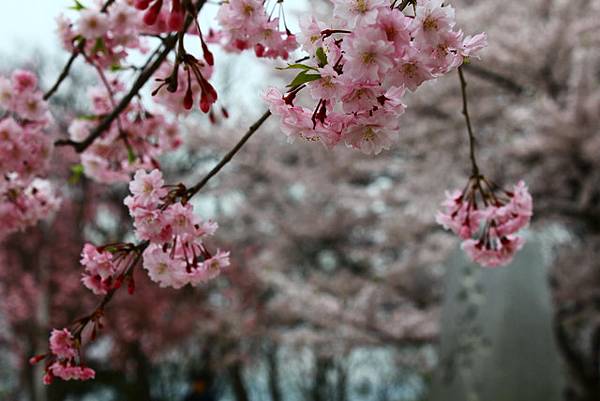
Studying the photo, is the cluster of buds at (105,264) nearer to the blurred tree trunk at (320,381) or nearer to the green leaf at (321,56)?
the green leaf at (321,56)

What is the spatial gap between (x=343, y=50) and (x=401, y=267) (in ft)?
16.6

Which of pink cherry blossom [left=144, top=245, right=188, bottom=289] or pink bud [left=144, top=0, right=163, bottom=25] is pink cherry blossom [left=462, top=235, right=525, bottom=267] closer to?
pink cherry blossom [left=144, top=245, right=188, bottom=289]

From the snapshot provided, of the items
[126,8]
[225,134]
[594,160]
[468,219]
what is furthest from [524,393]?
[225,134]

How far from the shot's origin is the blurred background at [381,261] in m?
3.90

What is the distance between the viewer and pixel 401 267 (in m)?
5.64

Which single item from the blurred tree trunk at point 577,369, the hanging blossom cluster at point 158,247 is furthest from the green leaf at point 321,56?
the blurred tree trunk at point 577,369

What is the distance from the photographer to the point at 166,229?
3.18ft

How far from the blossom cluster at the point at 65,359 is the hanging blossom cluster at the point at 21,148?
0.57 meters

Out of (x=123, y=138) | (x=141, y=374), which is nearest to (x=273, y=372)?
(x=141, y=374)

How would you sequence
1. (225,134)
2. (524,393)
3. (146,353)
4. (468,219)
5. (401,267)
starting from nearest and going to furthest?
(468,219)
(524,393)
(401,267)
(225,134)
(146,353)

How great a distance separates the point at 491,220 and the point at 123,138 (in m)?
0.96

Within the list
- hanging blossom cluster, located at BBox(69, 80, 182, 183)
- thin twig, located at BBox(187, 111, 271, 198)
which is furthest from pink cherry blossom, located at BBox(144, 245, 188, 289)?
hanging blossom cluster, located at BBox(69, 80, 182, 183)

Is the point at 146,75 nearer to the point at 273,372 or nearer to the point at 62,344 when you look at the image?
the point at 62,344

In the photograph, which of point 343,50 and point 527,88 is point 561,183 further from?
point 343,50
